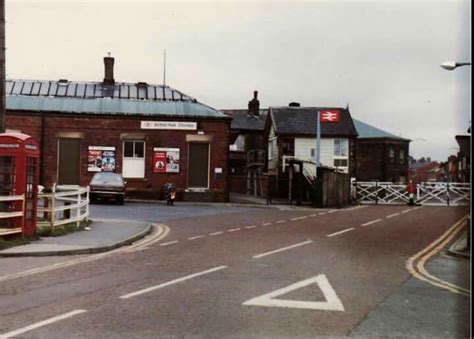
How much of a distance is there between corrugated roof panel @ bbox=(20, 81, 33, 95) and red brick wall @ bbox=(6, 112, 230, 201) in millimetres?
3678

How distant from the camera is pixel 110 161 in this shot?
3356 cm

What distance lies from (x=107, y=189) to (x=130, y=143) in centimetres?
691

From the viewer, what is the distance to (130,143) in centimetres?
3391

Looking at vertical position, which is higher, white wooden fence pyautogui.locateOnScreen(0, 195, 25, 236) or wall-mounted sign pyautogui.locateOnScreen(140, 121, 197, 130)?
wall-mounted sign pyautogui.locateOnScreen(140, 121, 197, 130)

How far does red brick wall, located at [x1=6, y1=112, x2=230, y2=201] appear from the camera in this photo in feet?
109

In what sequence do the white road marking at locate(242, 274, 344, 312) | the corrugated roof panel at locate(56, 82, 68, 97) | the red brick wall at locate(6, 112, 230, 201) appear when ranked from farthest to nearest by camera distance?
1. the corrugated roof panel at locate(56, 82, 68, 97)
2. the red brick wall at locate(6, 112, 230, 201)
3. the white road marking at locate(242, 274, 344, 312)

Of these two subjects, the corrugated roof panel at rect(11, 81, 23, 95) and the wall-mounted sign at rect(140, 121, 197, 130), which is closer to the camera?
the wall-mounted sign at rect(140, 121, 197, 130)

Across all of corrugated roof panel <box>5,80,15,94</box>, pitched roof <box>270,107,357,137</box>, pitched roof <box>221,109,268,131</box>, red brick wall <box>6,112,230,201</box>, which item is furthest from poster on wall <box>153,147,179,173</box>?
pitched roof <box>221,109,268,131</box>

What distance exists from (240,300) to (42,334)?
250 centimetres

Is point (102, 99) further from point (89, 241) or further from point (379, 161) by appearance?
point (379, 161)

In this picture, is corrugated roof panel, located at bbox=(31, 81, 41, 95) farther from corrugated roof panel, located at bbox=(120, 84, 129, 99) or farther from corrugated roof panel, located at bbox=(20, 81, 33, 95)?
corrugated roof panel, located at bbox=(120, 84, 129, 99)

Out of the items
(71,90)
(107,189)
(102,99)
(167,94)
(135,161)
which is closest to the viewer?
(107,189)

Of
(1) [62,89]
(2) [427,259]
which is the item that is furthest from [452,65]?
(1) [62,89]

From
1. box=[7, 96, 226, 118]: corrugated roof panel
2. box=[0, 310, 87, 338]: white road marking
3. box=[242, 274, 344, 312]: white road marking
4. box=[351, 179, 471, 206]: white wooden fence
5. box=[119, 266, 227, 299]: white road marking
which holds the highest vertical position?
box=[7, 96, 226, 118]: corrugated roof panel
